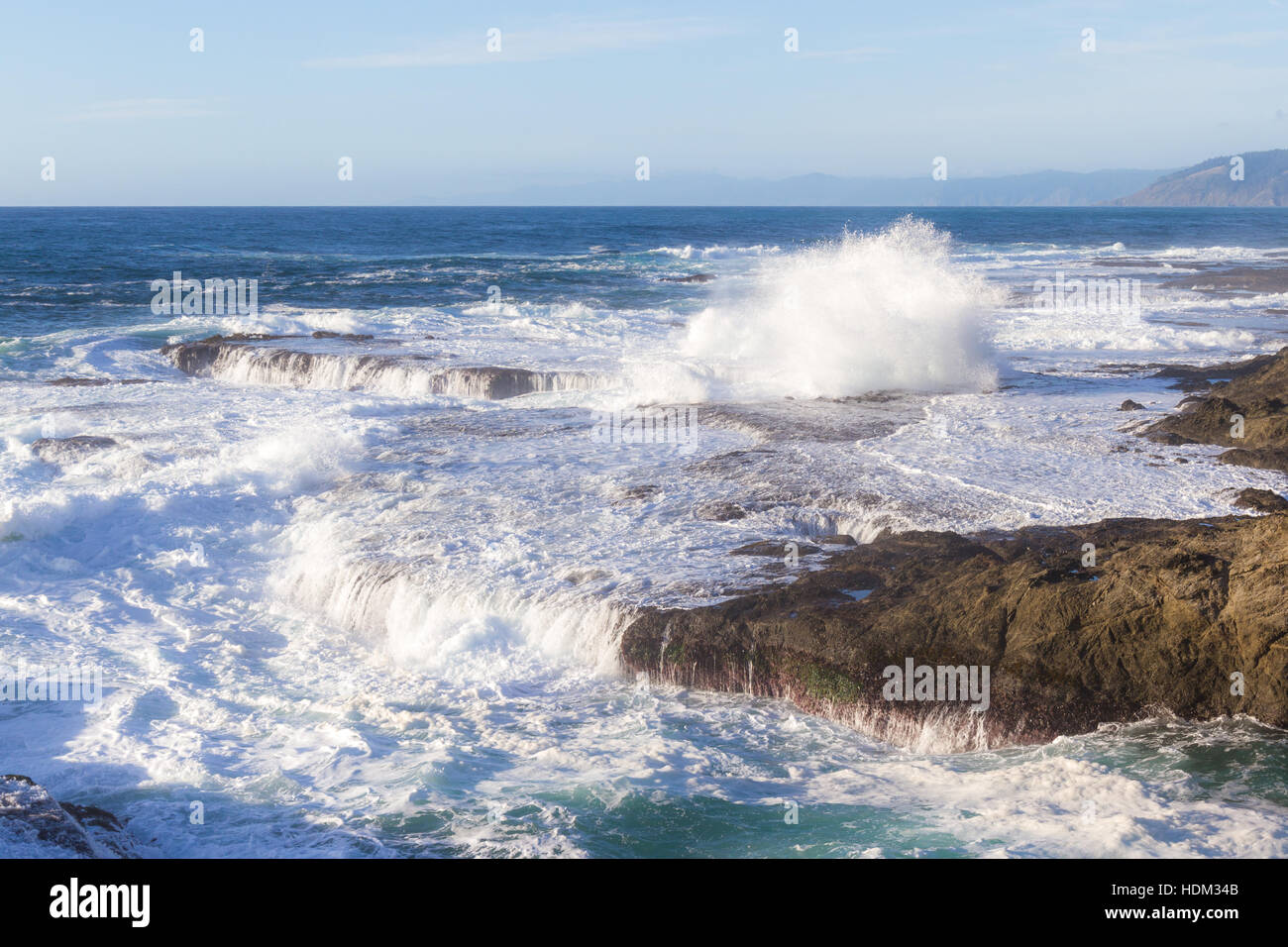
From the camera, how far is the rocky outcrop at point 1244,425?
1263 centimetres

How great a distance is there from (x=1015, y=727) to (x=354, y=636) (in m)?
5.57

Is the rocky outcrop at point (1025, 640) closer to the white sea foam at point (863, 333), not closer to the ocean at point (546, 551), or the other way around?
the ocean at point (546, 551)

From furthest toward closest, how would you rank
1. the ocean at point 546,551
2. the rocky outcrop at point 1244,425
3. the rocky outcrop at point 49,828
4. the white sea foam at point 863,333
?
the white sea foam at point 863,333 < the rocky outcrop at point 1244,425 < the ocean at point 546,551 < the rocky outcrop at point 49,828

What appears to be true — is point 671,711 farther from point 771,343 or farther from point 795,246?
point 795,246

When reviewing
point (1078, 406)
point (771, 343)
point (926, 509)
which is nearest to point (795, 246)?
point (771, 343)

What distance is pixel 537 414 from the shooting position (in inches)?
678

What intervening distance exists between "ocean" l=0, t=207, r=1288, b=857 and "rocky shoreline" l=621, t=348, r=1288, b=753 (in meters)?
0.21

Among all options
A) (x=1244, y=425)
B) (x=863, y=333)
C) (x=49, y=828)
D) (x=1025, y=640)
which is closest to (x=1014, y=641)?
(x=1025, y=640)

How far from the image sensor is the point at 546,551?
1039 centimetres

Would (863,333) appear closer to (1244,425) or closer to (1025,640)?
(1244,425)

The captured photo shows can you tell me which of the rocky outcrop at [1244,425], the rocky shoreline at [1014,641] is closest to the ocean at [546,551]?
the rocky shoreline at [1014,641]

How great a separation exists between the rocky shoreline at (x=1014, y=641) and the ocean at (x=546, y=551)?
0.68ft

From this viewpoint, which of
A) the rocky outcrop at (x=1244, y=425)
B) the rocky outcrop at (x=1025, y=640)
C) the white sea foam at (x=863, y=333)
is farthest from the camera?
the white sea foam at (x=863, y=333)

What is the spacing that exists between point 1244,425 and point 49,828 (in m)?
13.4
